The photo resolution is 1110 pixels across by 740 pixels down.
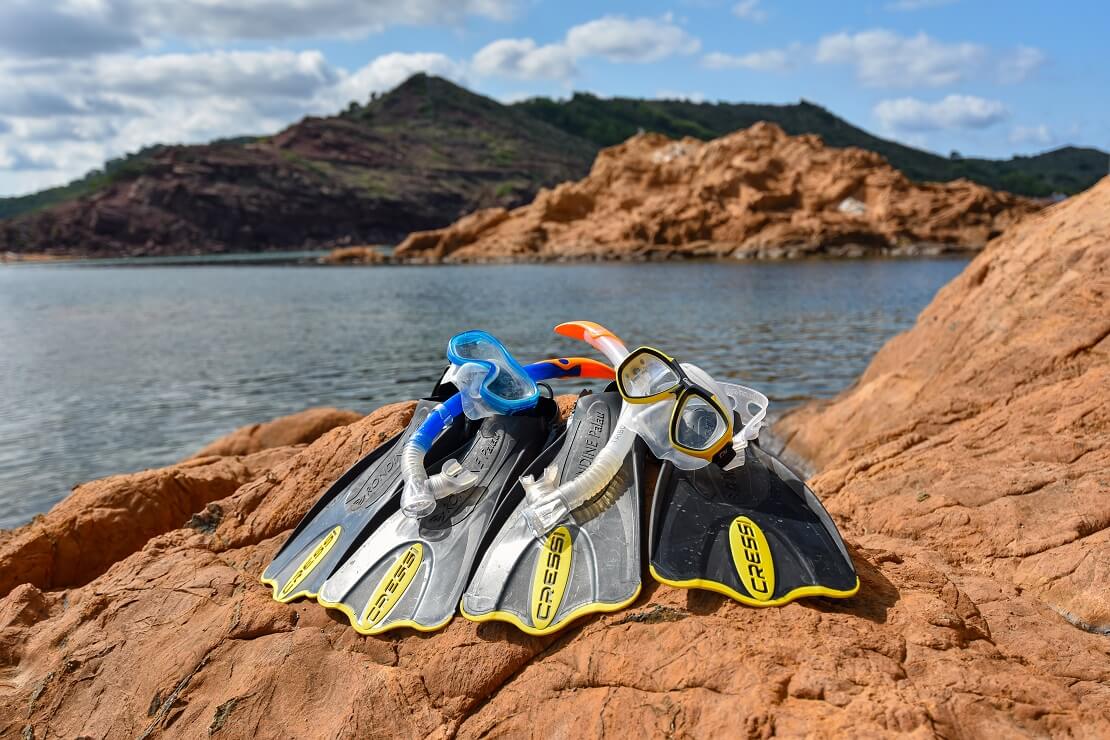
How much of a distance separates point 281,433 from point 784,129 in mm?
180896

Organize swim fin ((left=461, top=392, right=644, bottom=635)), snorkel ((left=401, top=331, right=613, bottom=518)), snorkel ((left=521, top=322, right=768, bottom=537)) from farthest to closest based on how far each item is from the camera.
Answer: snorkel ((left=401, top=331, right=613, bottom=518)), snorkel ((left=521, top=322, right=768, bottom=537)), swim fin ((left=461, top=392, right=644, bottom=635))

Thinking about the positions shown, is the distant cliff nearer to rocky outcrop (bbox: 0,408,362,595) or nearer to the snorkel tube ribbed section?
rocky outcrop (bbox: 0,408,362,595)

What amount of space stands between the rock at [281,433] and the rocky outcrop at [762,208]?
51.7 m

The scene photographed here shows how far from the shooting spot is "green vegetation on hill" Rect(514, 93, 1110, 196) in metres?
160

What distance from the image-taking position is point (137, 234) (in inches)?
3917

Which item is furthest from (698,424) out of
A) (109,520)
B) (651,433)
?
(109,520)

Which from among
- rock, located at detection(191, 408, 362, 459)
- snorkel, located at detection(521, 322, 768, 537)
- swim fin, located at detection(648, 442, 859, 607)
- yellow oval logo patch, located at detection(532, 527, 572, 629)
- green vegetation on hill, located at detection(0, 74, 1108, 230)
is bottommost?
rock, located at detection(191, 408, 362, 459)

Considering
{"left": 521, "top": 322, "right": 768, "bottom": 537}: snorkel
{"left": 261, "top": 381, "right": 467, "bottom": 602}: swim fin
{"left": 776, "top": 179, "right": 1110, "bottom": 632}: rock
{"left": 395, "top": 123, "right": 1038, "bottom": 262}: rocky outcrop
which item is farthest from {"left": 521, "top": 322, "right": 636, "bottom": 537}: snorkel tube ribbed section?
{"left": 395, "top": 123, "right": 1038, "bottom": 262}: rocky outcrop

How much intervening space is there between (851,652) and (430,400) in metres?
2.49

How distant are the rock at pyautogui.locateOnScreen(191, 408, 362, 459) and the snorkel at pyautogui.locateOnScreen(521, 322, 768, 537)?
617 centimetres

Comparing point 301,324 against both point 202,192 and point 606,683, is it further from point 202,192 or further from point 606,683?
point 202,192

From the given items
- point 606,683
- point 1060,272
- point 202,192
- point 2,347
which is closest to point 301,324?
point 2,347

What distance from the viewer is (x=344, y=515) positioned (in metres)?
3.89

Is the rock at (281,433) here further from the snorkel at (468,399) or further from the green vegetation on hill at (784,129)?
the green vegetation on hill at (784,129)
